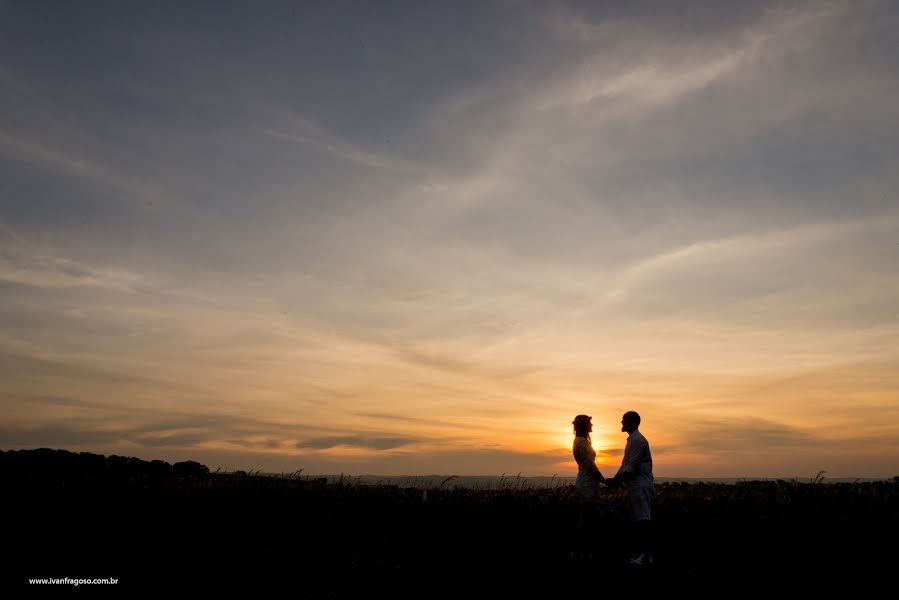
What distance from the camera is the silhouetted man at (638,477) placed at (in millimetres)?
12922

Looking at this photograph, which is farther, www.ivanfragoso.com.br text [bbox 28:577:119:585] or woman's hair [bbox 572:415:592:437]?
woman's hair [bbox 572:415:592:437]

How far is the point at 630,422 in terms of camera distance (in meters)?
13.4

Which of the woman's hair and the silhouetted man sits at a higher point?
the woman's hair

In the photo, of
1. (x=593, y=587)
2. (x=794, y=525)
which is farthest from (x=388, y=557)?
(x=794, y=525)

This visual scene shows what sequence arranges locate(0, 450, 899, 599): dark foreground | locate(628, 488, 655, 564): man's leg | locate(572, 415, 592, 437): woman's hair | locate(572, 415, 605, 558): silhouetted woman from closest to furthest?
locate(0, 450, 899, 599): dark foreground → locate(628, 488, 655, 564): man's leg → locate(572, 415, 605, 558): silhouetted woman → locate(572, 415, 592, 437): woman's hair

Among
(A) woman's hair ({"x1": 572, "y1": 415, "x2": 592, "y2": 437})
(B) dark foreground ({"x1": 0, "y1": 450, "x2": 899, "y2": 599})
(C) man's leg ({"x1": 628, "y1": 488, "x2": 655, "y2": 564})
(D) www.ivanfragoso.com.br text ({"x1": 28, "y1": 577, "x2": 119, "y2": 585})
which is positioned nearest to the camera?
(D) www.ivanfragoso.com.br text ({"x1": 28, "y1": 577, "x2": 119, "y2": 585})

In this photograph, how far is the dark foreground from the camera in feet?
33.4

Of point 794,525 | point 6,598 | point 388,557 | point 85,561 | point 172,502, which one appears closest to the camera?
point 6,598

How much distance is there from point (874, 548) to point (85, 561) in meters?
14.9

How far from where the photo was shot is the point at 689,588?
1048cm

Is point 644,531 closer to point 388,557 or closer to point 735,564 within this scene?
point 735,564

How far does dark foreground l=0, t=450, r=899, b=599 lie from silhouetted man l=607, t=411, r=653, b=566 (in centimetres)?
69

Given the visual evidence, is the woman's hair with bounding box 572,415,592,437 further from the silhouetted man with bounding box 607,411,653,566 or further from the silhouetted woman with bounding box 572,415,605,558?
the silhouetted man with bounding box 607,411,653,566

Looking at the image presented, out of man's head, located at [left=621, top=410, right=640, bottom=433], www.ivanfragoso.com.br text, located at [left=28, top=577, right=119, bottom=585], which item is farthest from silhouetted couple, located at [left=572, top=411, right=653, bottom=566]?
www.ivanfragoso.com.br text, located at [left=28, top=577, right=119, bottom=585]
